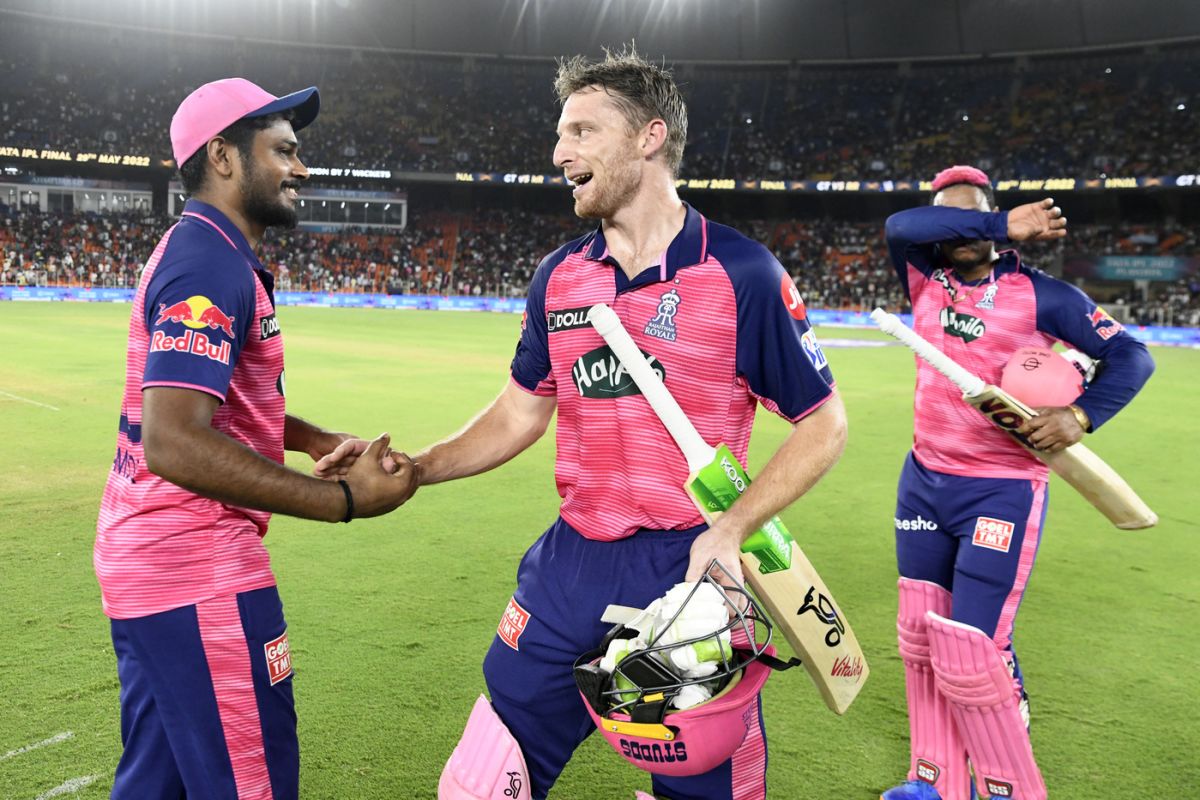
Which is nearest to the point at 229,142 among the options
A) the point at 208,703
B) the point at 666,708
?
the point at 208,703

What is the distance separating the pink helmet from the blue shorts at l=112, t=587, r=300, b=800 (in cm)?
97

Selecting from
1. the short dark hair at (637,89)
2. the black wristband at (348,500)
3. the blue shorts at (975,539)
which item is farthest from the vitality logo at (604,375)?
the blue shorts at (975,539)

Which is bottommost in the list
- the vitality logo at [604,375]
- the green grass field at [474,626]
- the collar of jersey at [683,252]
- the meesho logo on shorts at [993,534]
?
the green grass field at [474,626]

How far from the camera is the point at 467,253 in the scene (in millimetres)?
53125

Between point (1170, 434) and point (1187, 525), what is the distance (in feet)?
18.3

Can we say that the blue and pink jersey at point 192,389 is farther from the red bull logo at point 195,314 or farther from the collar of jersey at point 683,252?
the collar of jersey at point 683,252

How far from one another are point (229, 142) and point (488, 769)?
6.72 feet

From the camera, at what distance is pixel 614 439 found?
9.20 ft

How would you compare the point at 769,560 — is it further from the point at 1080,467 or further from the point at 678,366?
the point at 1080,467

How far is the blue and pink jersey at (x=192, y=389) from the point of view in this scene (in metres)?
2.51

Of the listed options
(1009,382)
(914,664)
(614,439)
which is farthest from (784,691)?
(614,439)

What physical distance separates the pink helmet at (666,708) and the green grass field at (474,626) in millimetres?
1826

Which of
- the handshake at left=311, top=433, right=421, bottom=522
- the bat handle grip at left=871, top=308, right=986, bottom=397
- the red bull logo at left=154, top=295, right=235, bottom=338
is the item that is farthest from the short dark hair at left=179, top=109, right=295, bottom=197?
the bat handle grip at left=871, top=308, right=986, bottom=397

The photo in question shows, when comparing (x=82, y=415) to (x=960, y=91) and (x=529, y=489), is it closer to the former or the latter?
(x=529, y=489)
